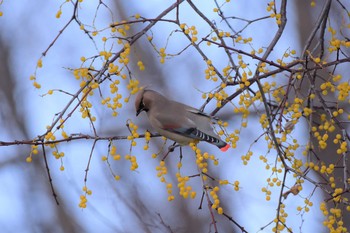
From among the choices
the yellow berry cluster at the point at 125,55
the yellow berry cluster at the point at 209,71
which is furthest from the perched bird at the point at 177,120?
the yellow berry cluster at the point at 125,55

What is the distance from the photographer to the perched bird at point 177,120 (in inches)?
113

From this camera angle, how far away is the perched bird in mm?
2867

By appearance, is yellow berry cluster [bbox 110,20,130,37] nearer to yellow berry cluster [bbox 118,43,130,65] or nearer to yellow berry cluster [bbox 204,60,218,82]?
yellow berry cluster [bbox 118,43,130,65]

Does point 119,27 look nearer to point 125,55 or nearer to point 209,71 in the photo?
point 125,55

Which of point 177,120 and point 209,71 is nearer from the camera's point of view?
A: point 209,71

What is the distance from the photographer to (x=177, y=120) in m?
3.00

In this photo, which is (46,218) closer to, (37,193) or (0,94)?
(37,193)

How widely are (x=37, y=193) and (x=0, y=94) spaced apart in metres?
0.74

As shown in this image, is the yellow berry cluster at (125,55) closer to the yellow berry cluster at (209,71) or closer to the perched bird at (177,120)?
the yellow berry cluster at (209,71)

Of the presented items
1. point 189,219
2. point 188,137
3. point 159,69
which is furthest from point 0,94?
point 188,137

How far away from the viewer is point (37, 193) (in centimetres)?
588

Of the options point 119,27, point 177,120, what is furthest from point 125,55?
point 177,120

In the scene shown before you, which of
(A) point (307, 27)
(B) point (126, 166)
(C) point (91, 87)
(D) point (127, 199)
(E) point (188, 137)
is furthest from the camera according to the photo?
(B) point (126, 166)

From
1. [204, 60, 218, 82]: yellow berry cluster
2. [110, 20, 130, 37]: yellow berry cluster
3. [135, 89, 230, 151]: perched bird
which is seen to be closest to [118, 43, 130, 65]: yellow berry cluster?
[110, 20, 130, 37]: yellow berry cluster
